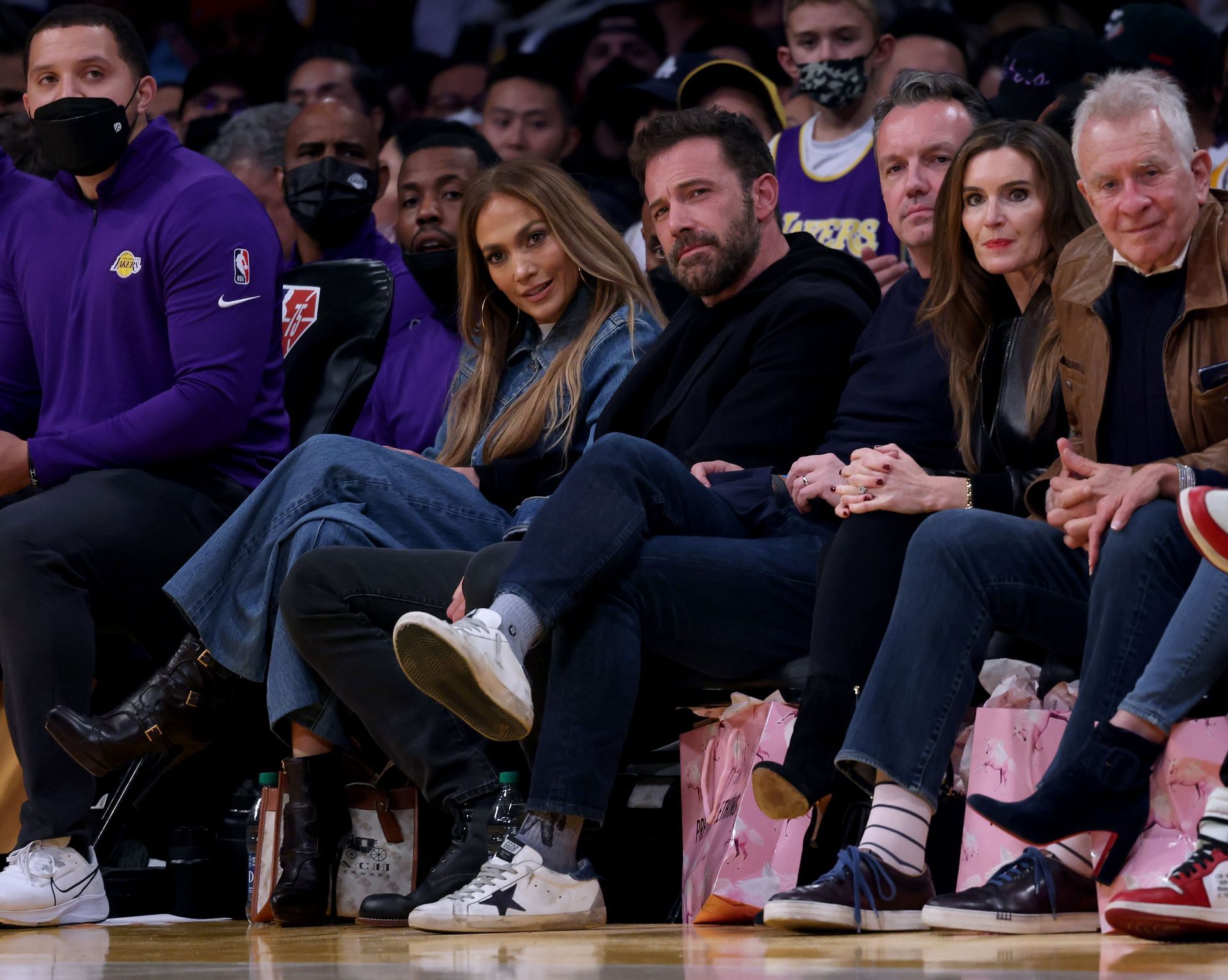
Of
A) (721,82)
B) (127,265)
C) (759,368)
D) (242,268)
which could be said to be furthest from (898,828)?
(721,82)

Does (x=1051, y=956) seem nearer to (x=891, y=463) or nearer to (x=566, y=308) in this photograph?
(x=891, y=463)

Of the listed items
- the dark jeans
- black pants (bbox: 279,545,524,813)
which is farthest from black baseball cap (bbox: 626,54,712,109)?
the dark jeans

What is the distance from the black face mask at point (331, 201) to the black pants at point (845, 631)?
2.61 m

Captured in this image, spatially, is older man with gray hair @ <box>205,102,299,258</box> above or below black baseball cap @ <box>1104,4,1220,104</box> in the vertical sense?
below

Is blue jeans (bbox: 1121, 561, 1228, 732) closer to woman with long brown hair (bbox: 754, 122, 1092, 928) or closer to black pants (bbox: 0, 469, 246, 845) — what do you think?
woman with long brown hair (bbox: 754, 122, 1092, 928)

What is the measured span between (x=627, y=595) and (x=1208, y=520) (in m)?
1.02

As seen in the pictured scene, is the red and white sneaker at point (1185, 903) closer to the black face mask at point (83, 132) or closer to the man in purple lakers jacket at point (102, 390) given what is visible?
the man in purple lakers jacket at point (102, 390)

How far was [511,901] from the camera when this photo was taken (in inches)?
109

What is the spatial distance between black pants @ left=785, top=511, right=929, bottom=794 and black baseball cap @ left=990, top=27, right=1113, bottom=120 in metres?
1.78

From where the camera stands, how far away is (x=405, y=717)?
10.5 feet

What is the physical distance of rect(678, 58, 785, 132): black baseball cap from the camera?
4.96m

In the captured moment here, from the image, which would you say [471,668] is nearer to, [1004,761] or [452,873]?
[452,873]

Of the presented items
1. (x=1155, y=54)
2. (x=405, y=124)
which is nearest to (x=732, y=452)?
(x=1155, y=54)

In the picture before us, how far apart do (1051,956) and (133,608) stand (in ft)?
7.28
